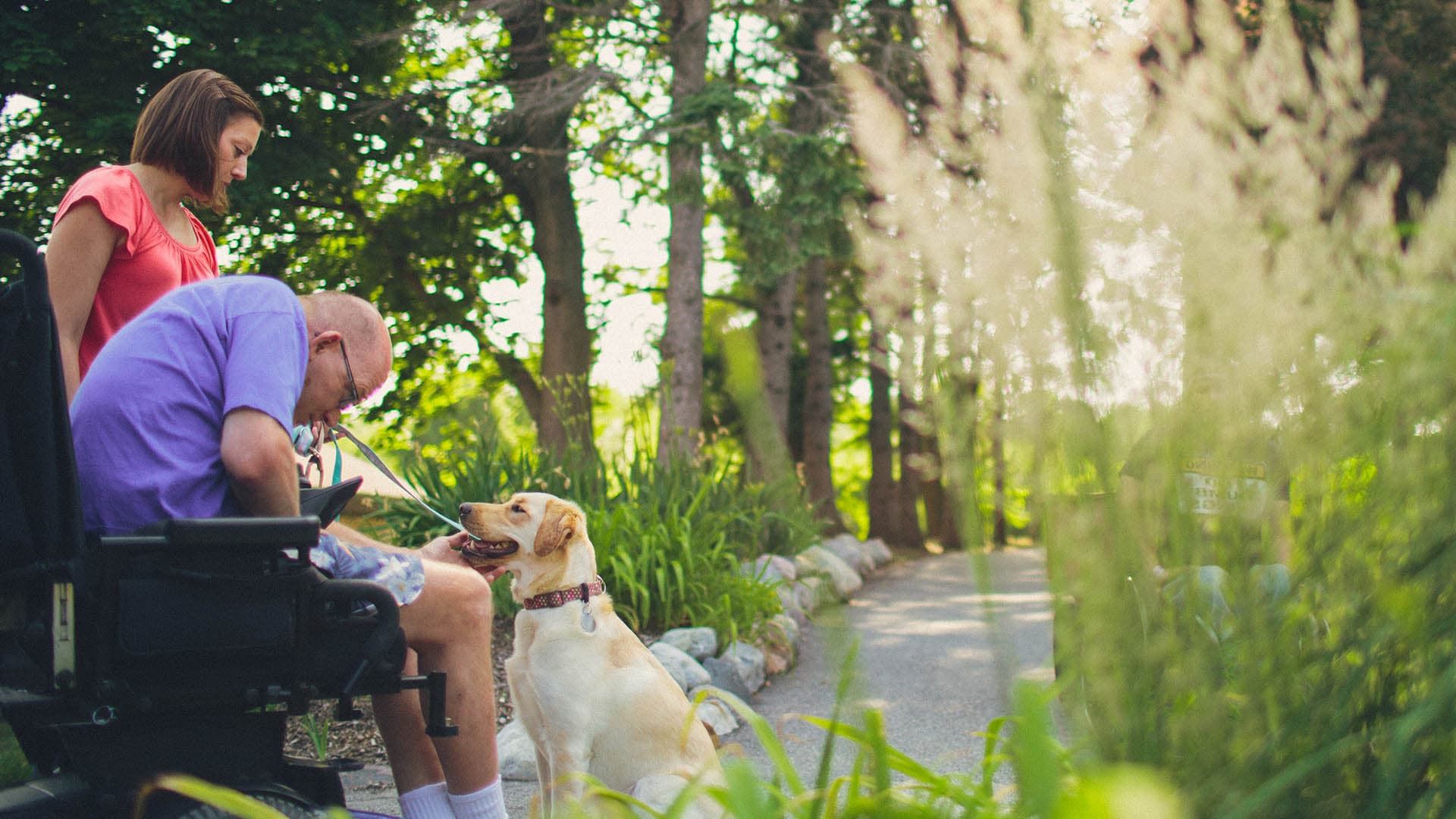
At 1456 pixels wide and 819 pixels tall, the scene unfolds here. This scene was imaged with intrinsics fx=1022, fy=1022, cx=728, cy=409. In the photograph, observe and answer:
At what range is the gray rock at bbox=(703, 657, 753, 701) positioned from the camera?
4938 millimetres

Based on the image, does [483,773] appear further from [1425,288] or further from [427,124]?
[427,124]

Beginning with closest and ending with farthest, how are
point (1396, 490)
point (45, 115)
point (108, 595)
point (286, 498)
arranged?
point (1396, 490) < point (108, 595) < point (286, 498) < point (45, 115)

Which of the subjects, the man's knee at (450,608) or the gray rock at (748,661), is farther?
the gray rock at (748,661)

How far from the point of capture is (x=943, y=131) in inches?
48.1

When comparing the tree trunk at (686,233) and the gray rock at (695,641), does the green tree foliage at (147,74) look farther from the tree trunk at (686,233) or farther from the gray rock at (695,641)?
the gray rock at (695,641)

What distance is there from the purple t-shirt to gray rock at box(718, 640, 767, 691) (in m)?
3.49

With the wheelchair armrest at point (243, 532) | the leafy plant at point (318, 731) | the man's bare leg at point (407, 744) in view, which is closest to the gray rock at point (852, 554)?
the leafy plant at point (318, 731)

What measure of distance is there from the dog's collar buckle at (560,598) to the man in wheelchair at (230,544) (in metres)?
0.34

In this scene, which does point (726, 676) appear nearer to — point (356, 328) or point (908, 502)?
point (356, 328)

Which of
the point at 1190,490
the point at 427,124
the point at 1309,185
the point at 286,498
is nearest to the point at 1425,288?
the point at 1309,185

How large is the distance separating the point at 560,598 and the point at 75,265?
1442mm

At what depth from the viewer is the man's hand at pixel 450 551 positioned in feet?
9.39

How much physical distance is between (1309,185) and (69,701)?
210 cm

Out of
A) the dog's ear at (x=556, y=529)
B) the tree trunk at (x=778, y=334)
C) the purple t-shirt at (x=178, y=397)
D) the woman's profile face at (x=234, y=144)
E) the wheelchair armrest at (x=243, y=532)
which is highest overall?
the tree trunk at (x=778, y=334)
